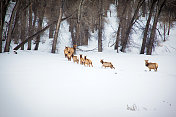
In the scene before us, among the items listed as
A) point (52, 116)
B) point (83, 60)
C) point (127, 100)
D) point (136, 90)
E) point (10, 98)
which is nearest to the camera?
point (52, 116)

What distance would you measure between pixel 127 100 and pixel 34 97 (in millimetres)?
1907

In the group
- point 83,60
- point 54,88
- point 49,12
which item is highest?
point 49,12

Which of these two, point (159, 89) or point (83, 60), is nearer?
point (159, 89)

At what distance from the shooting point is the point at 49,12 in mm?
15547

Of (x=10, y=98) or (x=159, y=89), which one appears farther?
(x=159, y=89)

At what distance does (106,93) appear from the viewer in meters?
2.75

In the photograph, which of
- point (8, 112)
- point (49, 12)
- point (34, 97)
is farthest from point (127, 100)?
point (49, 12)

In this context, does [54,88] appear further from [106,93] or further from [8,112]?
[106,93]

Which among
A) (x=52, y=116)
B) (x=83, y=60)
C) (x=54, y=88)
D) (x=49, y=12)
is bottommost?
(x=52, y=116)

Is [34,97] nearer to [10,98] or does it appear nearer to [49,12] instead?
[10,98]

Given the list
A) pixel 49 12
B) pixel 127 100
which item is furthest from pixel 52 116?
pixel 49 12

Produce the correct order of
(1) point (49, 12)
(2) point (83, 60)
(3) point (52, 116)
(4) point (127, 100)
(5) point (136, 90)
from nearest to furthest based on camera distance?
(3) point (52, 116), (4) point (127, 100), (5) point (136, 90), (2) point (83, 60), (1) point (49, 12)

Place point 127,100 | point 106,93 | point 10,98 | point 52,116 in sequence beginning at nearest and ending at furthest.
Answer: point 52,116
point 10,98
point 127,100
point 106,93

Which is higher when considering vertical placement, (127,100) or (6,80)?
(6,80)
